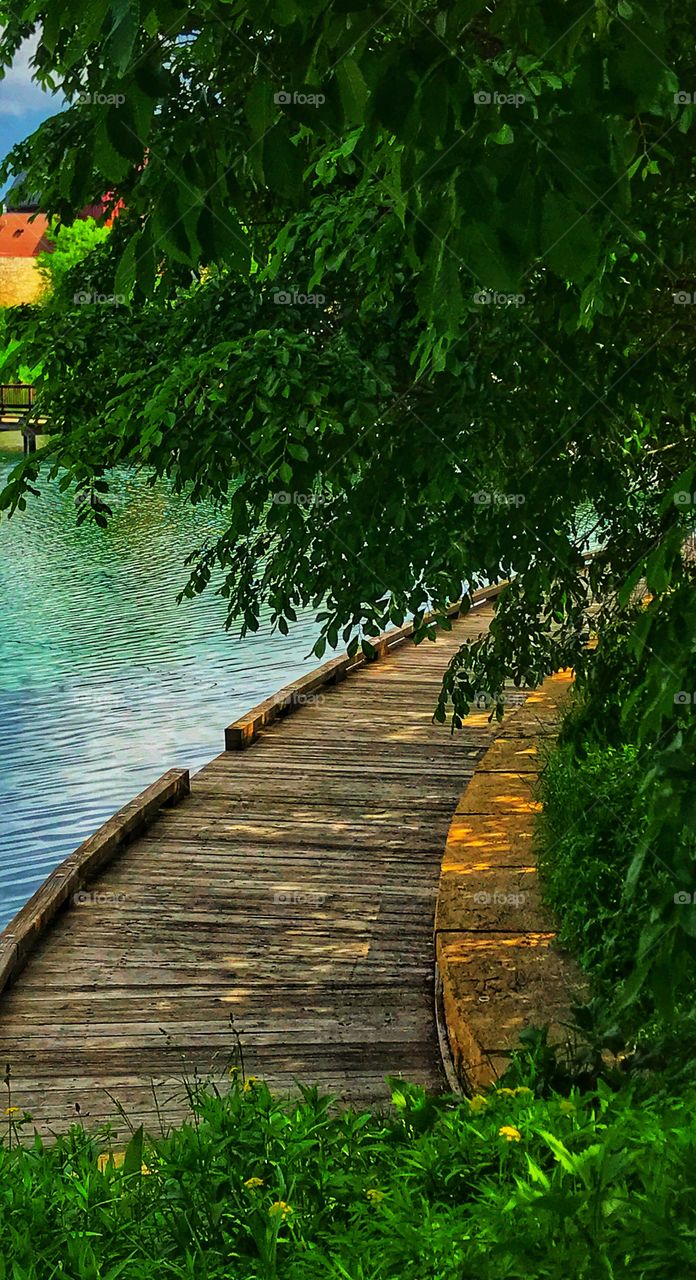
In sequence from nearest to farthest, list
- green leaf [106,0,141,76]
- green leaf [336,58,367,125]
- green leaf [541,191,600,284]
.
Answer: green leaf [106,0,141,76]
green leaf [541,191,600,284]
green leaf [336,58,367,125]

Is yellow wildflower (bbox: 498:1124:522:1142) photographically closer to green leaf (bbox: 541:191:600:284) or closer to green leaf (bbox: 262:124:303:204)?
Answer: green leaf (bbox: 541:191:600:284)

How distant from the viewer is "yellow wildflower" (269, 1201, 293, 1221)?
3197 mm

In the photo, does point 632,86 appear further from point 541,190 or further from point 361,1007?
point 361,1007

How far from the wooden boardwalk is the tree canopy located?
1.70 metres

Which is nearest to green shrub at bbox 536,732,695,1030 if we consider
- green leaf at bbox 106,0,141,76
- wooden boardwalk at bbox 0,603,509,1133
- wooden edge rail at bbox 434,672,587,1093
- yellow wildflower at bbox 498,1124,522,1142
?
wooden edge rail at bbox 434,672,587,1093

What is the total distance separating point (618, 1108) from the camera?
140 inches

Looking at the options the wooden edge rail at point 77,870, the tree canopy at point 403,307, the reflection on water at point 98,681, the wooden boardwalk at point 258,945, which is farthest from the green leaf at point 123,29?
the reflection on water at point 98,681

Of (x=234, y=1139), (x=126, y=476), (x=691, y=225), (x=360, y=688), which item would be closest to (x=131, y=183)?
(x=691, y=225)

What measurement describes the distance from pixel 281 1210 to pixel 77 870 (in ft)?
19.4

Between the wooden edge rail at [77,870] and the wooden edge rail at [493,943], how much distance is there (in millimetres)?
2506

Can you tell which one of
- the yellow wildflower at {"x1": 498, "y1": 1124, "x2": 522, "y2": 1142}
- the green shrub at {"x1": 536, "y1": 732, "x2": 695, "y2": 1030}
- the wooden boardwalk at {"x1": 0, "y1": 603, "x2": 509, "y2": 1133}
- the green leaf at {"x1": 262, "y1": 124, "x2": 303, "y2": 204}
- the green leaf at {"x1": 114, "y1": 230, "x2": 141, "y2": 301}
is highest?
the green leaf at {"x1": 262, "y1": 124, "x2": 303, "y2": 204}

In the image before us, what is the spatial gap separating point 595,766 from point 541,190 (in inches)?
239

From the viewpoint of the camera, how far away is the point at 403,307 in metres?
5.73

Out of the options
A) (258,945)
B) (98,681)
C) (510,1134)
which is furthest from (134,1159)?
(98,681)
